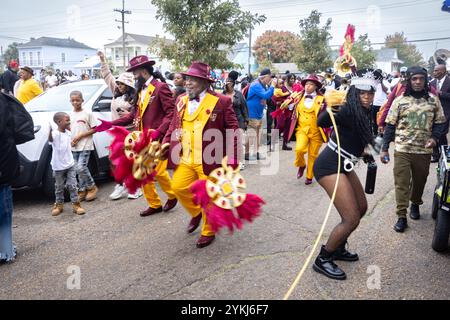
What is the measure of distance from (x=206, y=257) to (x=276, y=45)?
61.9m

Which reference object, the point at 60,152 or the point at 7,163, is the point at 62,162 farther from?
the point at 7,163

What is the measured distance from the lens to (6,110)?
12.7 ft

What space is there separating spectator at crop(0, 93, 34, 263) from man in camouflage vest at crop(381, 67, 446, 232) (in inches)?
168

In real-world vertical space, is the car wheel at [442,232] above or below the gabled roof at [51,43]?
below

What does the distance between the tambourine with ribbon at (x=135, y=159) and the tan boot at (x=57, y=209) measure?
5.92 feet

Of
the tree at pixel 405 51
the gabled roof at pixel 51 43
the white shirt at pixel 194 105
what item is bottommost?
the white shirt at pixel 194 105

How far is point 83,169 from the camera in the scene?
5.89 meters

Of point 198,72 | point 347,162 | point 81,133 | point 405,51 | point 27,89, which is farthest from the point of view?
point 405,51

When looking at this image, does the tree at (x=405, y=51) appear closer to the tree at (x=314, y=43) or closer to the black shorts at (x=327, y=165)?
the tree at (x=314, y=43)

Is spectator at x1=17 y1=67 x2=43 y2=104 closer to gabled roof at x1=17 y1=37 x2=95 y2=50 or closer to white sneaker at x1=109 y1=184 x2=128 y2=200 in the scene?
white sneaker at x1=109 y1=184 x2=128 y2=200

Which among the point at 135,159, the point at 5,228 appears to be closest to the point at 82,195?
the point at 5,228

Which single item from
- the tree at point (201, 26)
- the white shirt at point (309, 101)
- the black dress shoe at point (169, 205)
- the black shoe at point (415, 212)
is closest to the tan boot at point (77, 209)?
the black dress shoe at point (169, 205)

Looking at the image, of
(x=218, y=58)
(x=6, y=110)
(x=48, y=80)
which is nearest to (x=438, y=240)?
(x=6, y=110)

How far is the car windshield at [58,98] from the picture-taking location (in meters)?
6.41
